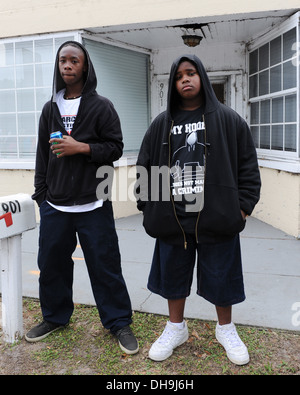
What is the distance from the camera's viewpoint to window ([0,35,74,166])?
6375 mm

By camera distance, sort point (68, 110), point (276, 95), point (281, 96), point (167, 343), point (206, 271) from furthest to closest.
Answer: point (276, 95), point (281, 96), point (68, 110), point (167, 343), point (206, 271)

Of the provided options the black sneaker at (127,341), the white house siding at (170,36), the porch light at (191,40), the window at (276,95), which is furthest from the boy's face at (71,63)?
the porch light at (191,40)

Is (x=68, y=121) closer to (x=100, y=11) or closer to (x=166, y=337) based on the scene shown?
(x=166, y=337)

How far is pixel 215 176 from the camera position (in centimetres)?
244

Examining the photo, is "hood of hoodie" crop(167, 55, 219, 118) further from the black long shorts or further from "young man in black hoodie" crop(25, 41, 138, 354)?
the black long shorts

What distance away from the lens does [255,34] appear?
643 cm

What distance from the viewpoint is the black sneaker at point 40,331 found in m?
2.93

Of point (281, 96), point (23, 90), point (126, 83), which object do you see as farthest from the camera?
point (126, 83)

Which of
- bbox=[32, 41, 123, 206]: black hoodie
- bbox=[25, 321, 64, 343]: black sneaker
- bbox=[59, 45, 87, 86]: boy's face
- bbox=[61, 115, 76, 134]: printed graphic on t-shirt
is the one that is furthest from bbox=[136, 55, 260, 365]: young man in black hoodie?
bbox=[25, 321, 64, 343]: black sneaker

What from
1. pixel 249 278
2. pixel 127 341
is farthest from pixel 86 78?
pixel 249 278

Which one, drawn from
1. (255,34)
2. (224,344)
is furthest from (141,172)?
(255,34)

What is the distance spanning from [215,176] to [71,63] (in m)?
1.20

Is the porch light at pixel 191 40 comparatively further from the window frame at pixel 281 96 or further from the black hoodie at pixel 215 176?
the black hoodie at pixel 215 176

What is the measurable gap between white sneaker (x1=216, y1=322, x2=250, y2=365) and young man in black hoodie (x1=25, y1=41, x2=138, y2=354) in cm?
57
